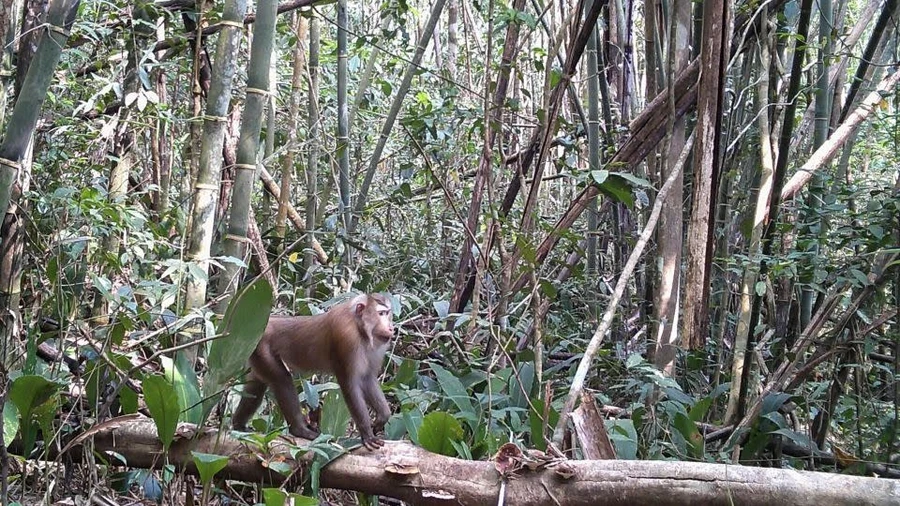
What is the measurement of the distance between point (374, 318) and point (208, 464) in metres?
1.18

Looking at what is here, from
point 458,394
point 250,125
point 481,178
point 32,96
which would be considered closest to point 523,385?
point 458,394

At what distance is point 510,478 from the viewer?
10.4 ft

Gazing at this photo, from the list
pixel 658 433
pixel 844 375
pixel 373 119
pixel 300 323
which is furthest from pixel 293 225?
pixel 844 375

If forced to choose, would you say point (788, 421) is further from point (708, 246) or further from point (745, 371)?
point (708, 246)

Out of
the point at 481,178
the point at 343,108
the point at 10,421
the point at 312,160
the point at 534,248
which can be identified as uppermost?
the point at 343,108

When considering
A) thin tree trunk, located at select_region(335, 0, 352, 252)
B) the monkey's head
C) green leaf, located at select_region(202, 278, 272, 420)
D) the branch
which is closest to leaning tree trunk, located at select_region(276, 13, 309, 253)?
thin tree trunk, located at select_region(335, 0, 352, 252)

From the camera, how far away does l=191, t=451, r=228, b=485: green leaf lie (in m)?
3.12

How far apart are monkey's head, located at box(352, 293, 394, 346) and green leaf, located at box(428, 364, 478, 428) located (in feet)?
1.32

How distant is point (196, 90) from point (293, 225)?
2603 mm

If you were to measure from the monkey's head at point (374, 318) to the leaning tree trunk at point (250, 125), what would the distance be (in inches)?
24.3

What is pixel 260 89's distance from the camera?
3990 mm

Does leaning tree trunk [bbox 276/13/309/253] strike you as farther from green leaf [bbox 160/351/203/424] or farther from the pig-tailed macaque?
green leaf [bbox 160/351/203/424]

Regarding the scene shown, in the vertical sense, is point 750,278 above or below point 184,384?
above

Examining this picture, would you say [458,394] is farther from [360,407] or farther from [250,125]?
[250,125]
